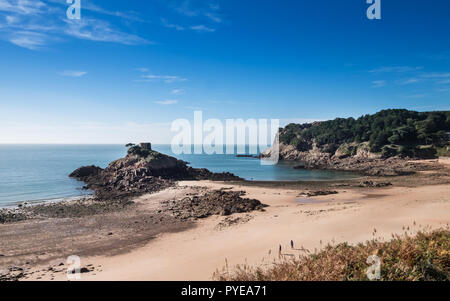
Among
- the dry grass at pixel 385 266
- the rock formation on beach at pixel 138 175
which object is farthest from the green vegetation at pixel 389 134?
the dry grass at pixel 385 266

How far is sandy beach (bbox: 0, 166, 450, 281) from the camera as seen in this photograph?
14.8m

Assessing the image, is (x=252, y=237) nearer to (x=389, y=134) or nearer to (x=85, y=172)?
(x=85, y=172)

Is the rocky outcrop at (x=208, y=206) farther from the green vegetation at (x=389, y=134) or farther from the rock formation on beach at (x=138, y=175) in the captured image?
the green vegetation at (x=389, y=134)

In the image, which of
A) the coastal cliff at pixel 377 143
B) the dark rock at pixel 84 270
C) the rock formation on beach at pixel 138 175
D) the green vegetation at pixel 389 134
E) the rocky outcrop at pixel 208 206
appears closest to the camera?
the dark rock at pixel 84 270

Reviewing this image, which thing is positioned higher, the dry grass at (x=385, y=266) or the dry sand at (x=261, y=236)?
the dry grass at (x=385, y=266)

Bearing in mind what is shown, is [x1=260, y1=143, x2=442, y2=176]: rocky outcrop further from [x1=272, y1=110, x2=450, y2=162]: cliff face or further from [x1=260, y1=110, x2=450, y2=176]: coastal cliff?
[x1=272, y1=110, x2=450, y2=162]: cliff face

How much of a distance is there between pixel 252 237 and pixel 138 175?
36.9m

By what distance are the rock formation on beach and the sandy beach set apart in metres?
23.3

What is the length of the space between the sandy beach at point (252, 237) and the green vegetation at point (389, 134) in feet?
157

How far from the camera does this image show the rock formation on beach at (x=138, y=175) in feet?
152

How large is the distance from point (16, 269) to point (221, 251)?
13.7m

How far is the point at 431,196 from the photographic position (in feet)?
104
